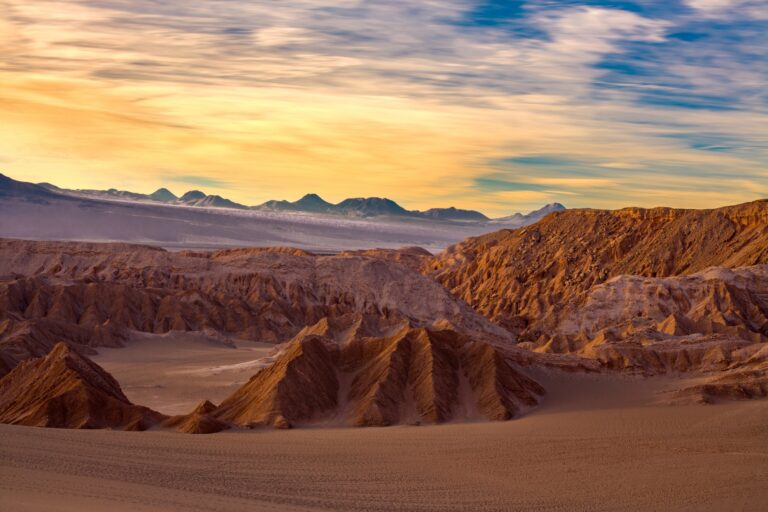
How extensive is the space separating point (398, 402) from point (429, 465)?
31.5 ft

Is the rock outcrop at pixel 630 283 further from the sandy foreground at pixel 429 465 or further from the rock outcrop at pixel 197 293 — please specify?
the sandy foreground at pixel 429 465

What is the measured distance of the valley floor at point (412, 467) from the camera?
990 inches

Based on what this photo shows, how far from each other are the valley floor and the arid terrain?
0.12 metres

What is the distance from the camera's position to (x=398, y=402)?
42.0 meters

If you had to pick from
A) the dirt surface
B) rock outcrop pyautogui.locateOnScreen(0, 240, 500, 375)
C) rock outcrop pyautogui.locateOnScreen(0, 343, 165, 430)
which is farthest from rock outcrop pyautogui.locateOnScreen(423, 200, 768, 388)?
rock outcrop pyautogui.locateOnScreen(0, 343, 165, 430)

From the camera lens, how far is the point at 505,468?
32.5 m

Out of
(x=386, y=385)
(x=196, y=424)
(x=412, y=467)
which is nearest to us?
(x=412, y=467)

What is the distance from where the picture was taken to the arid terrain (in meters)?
28.3

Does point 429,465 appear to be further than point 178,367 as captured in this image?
No

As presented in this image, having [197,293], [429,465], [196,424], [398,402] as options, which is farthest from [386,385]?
[197,293]

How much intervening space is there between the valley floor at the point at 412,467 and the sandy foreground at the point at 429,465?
6 cm

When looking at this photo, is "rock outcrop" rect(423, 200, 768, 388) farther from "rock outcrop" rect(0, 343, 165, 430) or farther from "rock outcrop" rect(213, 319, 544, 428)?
"rock outcrop" rect(0, 343, 165, 430)

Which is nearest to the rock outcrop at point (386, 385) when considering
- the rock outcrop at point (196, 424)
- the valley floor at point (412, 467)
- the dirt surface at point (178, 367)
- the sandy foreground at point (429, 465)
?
the rock outcrop at point (196, 424)

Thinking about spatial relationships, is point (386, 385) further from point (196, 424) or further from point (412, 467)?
point (412, 467)
